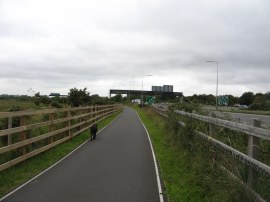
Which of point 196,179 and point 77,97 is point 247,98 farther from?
point 196,179

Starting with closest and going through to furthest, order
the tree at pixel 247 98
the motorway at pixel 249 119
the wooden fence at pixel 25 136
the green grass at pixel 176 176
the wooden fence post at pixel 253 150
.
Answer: the wooden fence post at pixel 253 150, the motorway at pixel 249 119, the green grass at pixel 176 176, the wooden fence at pixel 25 136, the tree at pixel 247 98

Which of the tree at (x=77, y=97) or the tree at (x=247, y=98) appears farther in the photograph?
the tree at (x=247, y=98)

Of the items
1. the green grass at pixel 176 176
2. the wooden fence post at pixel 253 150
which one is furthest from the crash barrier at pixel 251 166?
the green grass at pixel 176 176

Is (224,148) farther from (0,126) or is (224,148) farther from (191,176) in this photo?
(0,126)

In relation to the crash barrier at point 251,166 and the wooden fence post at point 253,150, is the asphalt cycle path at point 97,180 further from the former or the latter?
the wooden fence post at point 253,150


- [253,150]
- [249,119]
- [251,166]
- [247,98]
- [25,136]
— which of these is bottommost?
[25,136]

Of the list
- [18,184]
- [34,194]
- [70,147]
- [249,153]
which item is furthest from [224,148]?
[70,147]

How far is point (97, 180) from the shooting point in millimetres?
9359

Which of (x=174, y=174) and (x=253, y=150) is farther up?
(x=253, y=150)

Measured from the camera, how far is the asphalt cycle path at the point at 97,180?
7.82 metres

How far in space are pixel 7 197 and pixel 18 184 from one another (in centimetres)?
114

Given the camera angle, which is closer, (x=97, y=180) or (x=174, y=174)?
(x=97, y=180)

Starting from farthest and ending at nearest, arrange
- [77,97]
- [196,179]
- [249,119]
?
[77,97] → [196,179] → [249,119]

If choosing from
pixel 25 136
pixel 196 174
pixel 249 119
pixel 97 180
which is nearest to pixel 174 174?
pixel 196 174
